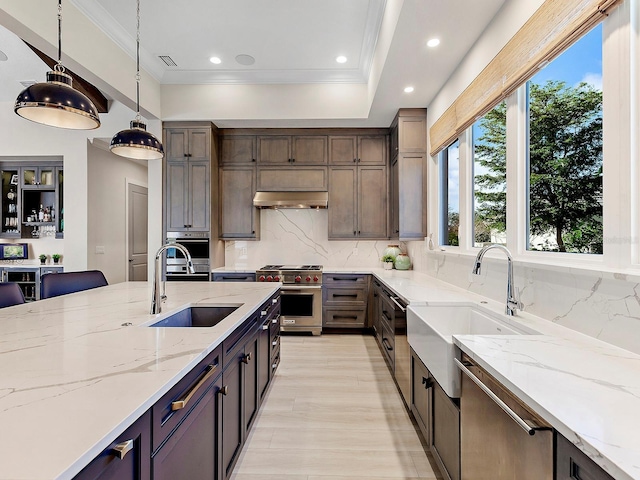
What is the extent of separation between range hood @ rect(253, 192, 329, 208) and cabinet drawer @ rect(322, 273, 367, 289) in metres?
0.97

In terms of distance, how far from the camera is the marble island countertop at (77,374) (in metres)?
0.61

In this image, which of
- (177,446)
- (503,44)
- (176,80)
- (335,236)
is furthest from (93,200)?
(503,44)

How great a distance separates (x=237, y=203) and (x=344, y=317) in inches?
84.7

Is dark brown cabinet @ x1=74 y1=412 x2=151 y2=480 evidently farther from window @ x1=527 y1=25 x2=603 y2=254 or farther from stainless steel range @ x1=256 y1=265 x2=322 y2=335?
stainless steel range @ x1=256 y1=265 x2=322 y2=335

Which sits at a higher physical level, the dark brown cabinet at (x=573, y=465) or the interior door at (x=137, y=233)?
the interior door at (x=137, y=233)

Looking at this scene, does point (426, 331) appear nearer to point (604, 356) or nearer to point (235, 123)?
point (604, 356)

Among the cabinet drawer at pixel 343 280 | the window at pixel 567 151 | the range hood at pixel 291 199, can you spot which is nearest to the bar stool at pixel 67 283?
the range hood at pixel 291 199

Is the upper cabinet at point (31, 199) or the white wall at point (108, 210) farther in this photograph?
the upper cabinet at point (31, 199)

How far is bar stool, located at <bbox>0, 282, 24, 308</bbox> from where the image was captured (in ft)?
6.75

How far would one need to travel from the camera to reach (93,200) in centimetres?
478

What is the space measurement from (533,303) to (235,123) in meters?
3.91

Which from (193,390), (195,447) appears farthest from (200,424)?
(193,390)

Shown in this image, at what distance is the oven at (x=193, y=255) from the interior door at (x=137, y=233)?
204 cm

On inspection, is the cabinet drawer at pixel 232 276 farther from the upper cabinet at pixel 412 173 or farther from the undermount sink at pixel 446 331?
the undermount sink at pixel 446 331
